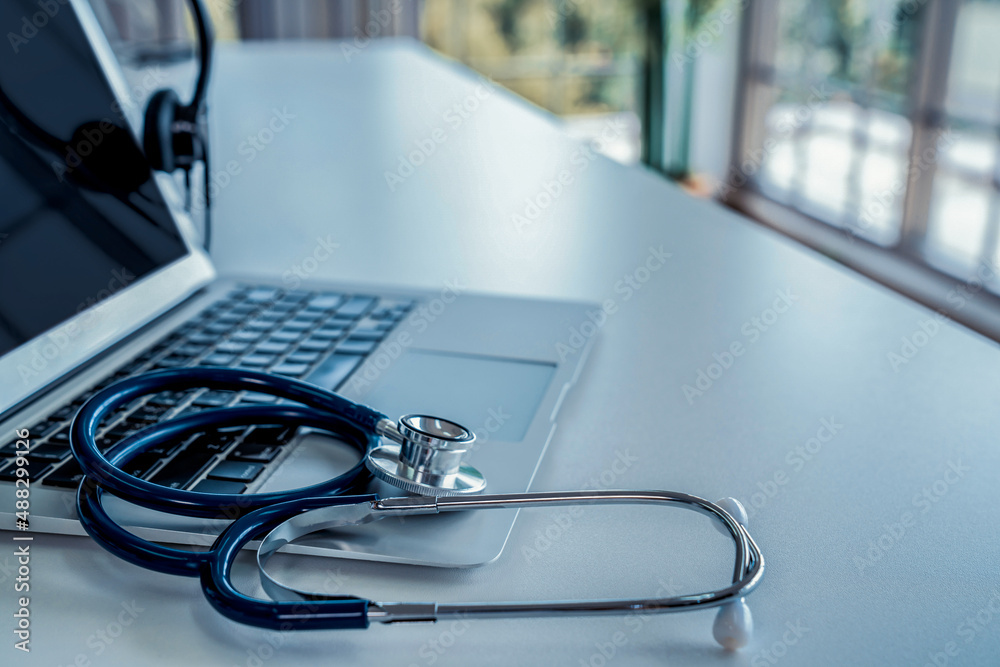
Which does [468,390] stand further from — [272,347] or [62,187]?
[62,187]

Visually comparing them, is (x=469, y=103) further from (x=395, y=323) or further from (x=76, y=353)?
(x=76, y=353)

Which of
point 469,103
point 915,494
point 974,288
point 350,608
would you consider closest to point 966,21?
point 974,288

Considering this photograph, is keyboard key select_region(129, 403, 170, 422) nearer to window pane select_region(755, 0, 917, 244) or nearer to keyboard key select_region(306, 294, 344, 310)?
keyboard key select_region(306, 294, 344, 310)

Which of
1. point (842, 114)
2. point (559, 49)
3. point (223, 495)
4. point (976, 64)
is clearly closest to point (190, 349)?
point (223, 495)

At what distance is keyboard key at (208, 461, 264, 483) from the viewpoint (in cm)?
42

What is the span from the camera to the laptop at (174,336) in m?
0.41

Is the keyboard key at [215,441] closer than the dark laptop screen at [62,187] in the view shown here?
Yes

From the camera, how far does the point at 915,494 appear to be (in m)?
0.44

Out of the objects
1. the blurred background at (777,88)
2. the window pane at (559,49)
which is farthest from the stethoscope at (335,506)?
the window pane at (559,49)

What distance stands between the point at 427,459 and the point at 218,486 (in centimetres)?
11

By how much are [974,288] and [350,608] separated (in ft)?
11.7

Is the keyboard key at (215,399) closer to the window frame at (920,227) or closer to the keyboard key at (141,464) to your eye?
the keyboard key at (141,464)

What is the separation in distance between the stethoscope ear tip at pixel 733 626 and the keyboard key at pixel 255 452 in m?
0.23

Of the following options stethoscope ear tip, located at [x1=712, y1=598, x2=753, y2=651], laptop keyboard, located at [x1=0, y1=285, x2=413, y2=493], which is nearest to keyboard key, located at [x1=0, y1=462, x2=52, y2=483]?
laptop keyboard, located at [x1=0, y1=285, x2=413, y2=493]
